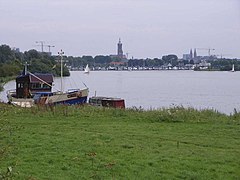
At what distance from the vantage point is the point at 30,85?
3553 centimetres

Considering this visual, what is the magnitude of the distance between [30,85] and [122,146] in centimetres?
2633

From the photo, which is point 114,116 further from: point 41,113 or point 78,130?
point 78,130

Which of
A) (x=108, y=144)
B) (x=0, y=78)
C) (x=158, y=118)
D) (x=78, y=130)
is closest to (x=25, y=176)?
(x=108, y=144)

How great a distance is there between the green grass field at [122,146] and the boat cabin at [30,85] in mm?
18584

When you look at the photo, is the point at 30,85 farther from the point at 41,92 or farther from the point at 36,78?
the point at 41,92

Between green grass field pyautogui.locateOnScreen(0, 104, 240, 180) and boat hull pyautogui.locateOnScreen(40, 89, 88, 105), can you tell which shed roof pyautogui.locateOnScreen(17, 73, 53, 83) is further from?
green grass field pyautogui.locateOnScreen(0, 104, 240, 180)

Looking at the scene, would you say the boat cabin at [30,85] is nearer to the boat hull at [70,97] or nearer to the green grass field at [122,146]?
the boat hull at [70,97]

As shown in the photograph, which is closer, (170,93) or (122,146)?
(122,146)

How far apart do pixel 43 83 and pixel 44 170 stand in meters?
29.2

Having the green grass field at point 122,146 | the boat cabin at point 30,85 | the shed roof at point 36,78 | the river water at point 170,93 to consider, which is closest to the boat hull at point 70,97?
the boat cabin at point 30,85

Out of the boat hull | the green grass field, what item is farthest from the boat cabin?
the green grass field

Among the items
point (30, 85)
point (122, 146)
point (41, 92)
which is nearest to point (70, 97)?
point (41, 92)

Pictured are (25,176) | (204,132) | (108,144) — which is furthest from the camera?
(204,132)

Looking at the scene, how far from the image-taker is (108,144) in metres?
10.5
